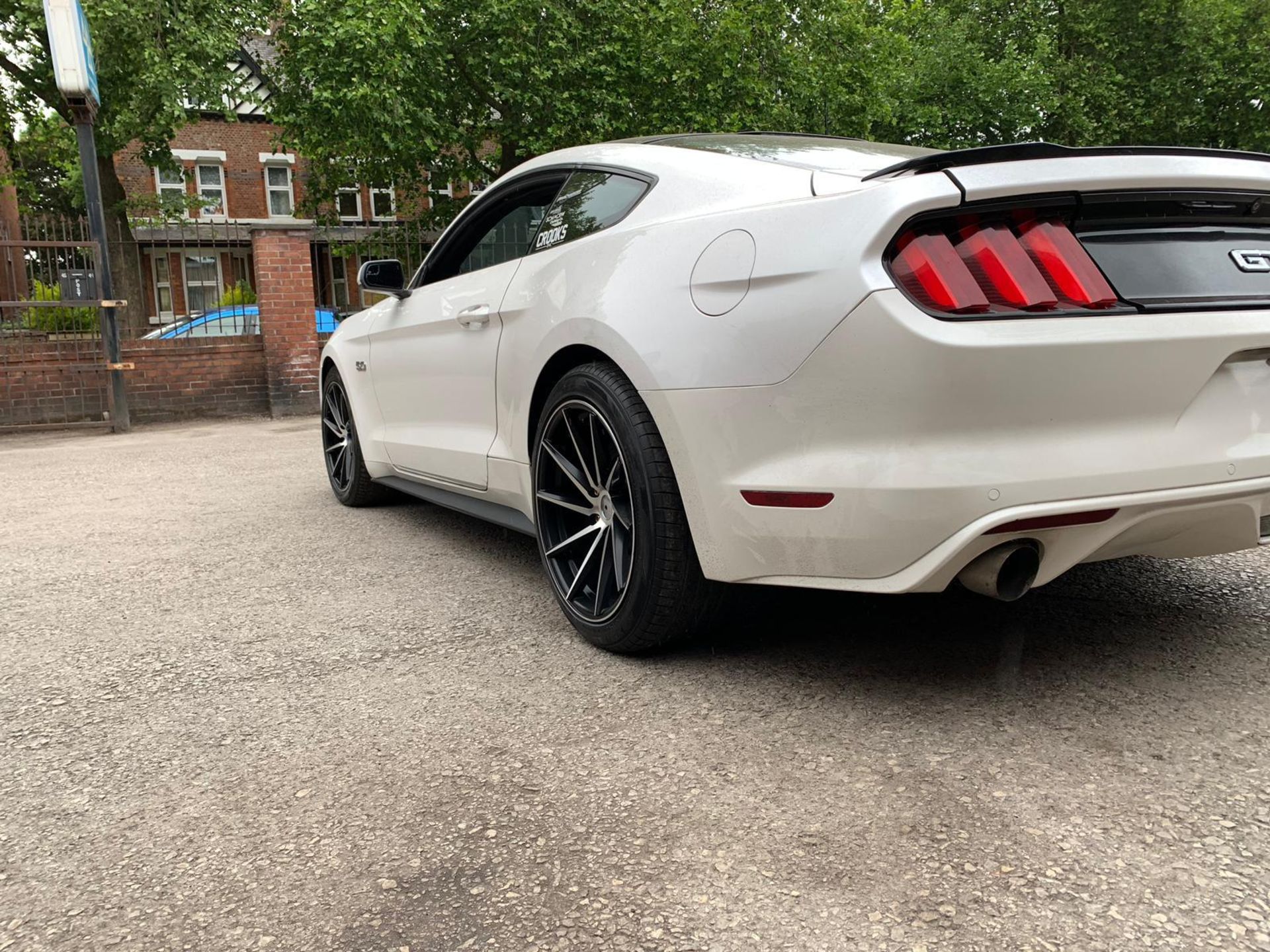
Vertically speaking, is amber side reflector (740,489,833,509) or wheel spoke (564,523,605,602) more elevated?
amber side reflector (740,489,833,509)

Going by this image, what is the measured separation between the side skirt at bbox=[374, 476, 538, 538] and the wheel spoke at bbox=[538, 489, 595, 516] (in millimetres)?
180

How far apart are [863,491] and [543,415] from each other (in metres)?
1.23

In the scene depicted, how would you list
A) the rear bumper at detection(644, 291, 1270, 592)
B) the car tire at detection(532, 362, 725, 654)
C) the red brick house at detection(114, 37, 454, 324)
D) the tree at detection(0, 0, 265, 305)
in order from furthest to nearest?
1. the tree at detection(0, 0, 265, 305)
2. the red brick house at detection(114, 37, 454, 324)
3. the car tire at detection(532, 362, 725, 654)
4. the rear bumper at detection(644, 291, 1270, 592)

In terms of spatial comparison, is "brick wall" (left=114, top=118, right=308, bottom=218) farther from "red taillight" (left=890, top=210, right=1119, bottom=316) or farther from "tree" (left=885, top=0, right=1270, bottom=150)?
"red taillight" (left=890, top=210, right=1119, bottom=316)

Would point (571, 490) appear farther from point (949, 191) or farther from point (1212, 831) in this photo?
point (1212, 831)

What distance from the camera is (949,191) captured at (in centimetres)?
207

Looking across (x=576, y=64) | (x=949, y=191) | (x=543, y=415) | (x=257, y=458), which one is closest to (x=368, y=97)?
(x=576, y=64)

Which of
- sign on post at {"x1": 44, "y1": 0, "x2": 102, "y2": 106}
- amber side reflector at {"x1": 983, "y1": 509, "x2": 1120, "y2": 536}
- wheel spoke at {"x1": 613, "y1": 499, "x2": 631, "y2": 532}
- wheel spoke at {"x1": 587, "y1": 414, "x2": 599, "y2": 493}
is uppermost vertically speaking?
sign on post at {"x1": 44, "y1": 0, "x2": 102, "y2": 106}

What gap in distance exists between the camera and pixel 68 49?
32.9ft

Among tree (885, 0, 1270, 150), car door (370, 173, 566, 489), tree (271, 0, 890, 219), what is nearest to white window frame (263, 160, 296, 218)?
tree (271, 0, 890, 219)

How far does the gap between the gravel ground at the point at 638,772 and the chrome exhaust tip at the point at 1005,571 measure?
12.8 inches

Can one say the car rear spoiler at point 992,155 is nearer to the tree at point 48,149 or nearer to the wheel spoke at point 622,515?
the wheel spoke at point 622,515

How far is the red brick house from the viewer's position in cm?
1215

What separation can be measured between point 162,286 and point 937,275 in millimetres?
12544
